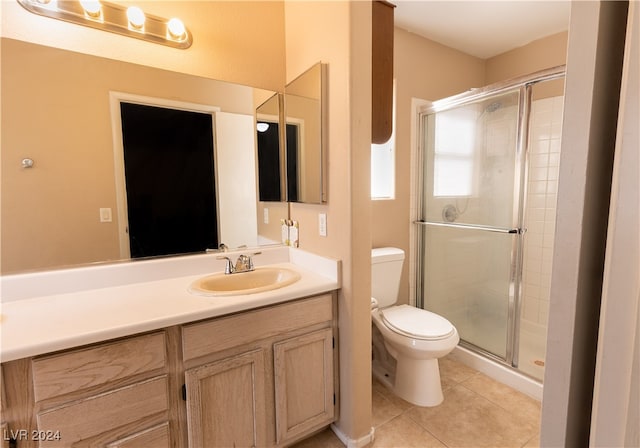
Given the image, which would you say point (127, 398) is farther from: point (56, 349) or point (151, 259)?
point (151, 259)

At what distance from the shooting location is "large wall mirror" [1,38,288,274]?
1241 millimetres

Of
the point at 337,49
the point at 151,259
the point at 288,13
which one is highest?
the point at 288,13

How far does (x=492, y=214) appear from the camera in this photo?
2289mm

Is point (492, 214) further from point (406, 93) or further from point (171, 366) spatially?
point (171, 366)

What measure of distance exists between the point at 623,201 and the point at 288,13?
2.00 m

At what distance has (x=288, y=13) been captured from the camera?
5.95 ft

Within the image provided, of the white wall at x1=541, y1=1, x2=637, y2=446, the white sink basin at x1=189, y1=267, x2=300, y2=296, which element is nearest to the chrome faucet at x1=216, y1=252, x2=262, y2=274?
the white sink basin at x1=189, y1=267, x2=300, y2=296

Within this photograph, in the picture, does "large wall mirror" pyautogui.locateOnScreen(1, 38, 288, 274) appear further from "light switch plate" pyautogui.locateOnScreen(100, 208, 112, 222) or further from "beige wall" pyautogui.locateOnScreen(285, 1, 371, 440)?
"beige wall" pyautogui.locateOnScreen(285, 1, 371, 440)

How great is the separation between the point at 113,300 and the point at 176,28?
4.19ft

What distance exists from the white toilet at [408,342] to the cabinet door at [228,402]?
2.95ft

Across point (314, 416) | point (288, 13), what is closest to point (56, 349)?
point (314, 416)

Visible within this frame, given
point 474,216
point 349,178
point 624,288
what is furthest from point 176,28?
point 474,216

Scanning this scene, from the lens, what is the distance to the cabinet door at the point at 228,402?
3.86ft

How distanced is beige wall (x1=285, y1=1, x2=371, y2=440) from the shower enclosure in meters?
1.24
